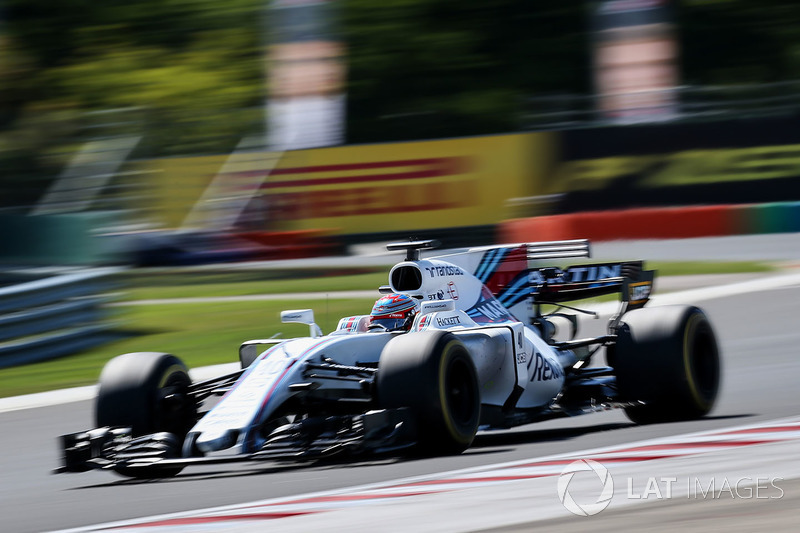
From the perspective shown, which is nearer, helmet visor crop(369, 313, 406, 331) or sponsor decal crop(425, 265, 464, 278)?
helmet visor crop(369, 313, 406, 331)

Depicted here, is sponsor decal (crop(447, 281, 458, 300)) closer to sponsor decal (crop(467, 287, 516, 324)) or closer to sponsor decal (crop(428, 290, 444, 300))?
sponsor decal (crop(428, 290, 444, 300))

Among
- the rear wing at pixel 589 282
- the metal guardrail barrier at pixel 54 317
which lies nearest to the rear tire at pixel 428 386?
the rear wing at pixel 589 282

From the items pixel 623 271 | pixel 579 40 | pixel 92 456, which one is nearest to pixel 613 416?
pixel 623 271

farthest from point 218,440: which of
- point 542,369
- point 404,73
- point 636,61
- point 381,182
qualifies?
point 404,73

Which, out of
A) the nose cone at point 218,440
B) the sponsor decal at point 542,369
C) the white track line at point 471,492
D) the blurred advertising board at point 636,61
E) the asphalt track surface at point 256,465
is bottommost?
the white track line at point 471,492

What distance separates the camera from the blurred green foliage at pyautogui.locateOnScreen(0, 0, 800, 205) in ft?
115

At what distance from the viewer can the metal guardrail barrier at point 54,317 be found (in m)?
14.4

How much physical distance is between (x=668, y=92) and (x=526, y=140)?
342 centimetres

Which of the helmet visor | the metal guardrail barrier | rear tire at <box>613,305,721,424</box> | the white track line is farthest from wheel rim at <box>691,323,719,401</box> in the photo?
the metal guardrail barrier

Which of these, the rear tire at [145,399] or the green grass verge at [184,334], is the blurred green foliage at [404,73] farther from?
the rear tire at [145,399]

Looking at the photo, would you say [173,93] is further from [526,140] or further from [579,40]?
[526,140]

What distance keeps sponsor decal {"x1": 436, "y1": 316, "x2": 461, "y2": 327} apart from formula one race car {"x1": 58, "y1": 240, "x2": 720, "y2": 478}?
0.01 meters

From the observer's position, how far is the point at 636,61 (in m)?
25.1

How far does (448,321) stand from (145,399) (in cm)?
200
